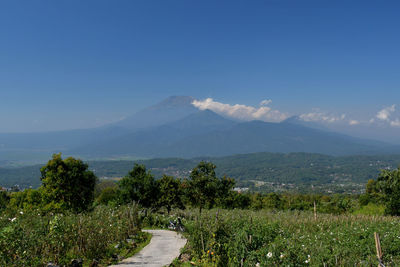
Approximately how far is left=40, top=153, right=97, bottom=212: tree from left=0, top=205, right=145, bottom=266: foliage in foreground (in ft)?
27.4

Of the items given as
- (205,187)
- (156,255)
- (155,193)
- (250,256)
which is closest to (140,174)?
(155,193)

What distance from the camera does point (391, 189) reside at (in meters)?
23.3

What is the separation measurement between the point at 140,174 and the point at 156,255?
18518mm

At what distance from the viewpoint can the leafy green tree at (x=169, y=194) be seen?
31.0m

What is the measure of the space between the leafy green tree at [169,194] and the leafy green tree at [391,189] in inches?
831

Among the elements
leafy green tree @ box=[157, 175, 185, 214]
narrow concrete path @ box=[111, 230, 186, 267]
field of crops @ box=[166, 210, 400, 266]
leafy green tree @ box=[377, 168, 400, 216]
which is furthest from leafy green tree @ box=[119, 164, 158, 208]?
leafy green tree @ box=[377, 168, 400, 216]

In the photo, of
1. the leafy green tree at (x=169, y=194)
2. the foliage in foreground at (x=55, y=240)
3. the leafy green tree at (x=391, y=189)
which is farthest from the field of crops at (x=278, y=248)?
the leafy green tree at (x=169, y=194)

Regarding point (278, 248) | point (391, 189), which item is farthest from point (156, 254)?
point (391, 189)

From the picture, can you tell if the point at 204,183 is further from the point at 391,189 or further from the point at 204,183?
the point at 391,189

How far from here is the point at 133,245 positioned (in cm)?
1300

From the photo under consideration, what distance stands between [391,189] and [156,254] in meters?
22.7

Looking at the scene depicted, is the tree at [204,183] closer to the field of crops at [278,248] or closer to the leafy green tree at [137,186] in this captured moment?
the leafy green tree at [137,186]

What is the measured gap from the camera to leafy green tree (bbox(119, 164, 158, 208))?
28.6 m

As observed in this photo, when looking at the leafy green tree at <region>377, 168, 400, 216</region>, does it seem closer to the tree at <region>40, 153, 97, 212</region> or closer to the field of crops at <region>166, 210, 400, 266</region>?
the field of crops at <region>166, 210, 400, 266</region>
